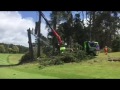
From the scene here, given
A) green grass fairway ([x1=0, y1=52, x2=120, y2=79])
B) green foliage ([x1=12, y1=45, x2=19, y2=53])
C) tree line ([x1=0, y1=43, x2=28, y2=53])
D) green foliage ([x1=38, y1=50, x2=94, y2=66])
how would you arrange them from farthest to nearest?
1. green foliage ([x1=12, y1=45, x2=19, y2=53])
2. tree line ([x1=0, y1=43, x2=28, y2=53])
3. green foliage ([x1=38, y1=50, x2=94, y2=66])
4. green grass fairway ([x1=0, y1=52, x2=120, y2=79])

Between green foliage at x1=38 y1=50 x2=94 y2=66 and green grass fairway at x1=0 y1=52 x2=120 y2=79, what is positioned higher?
green foliage at x1=38 y1=50 x2=94 y2=66

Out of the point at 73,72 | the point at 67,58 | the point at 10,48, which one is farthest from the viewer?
the point at 10,48

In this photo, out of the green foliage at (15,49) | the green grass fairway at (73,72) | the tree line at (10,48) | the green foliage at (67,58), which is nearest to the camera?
the green grass fairway at (73,72)

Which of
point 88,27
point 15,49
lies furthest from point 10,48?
point 88,27

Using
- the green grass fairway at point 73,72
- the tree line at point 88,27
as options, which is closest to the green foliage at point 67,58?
the green grass fairway at point 73,72

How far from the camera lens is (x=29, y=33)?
145 feet

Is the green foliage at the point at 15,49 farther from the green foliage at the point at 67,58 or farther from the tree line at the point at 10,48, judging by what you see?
the green foliage at the point at 67,58

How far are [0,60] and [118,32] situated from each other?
1471 inches

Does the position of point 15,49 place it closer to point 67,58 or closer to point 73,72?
point 67,58

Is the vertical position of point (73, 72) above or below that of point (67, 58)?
below

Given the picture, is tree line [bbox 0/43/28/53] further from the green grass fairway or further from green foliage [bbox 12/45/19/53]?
the green grass fairway

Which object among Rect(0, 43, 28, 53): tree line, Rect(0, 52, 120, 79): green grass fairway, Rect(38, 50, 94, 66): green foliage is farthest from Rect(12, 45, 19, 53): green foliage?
Rect(0, 52, 120, 79): green grass fairway
